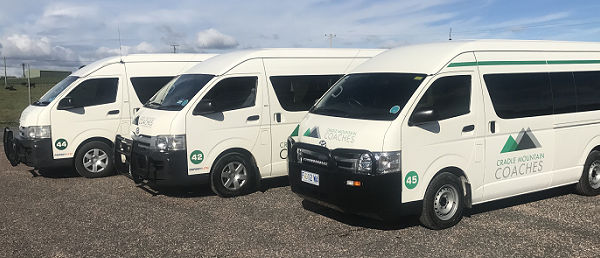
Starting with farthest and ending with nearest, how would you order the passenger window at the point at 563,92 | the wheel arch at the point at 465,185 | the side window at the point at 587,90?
the side window at the point at 587,90 → the passenger window at the point at 563,92 → the wheel arch at the point at 465,185

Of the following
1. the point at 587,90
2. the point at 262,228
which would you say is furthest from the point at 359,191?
the point at 587,90

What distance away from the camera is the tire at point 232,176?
7.70 metres

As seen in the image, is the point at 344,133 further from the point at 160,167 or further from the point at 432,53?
the point at 160,167

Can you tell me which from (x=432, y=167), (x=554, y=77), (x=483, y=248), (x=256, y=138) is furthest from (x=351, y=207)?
(x=554, y=77)

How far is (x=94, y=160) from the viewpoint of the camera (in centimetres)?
960

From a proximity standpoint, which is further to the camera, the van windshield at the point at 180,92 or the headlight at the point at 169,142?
the van windshield at the point at 180,92

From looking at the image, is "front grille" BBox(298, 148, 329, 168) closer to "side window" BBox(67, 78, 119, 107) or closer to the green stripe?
the green stripe

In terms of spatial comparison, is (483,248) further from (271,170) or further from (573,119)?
(271,170)

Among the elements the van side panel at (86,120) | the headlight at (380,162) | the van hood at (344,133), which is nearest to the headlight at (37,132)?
the van side panel at (86,120)

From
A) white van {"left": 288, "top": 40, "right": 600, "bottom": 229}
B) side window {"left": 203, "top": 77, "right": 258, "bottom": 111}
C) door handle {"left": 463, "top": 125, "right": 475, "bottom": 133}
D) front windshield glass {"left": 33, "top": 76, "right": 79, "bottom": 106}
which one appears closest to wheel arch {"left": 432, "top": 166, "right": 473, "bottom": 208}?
white van {"left": 288, "top": 40, "right": 600, "bottom": 229}

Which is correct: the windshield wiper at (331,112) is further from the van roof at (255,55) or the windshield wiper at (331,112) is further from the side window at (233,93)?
the van roof at (255,55)

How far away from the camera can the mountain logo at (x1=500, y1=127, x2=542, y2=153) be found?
6.32 meters

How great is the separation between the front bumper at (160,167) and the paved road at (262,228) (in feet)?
1.11

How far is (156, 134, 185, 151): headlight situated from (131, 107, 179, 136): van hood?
0.06 metres
